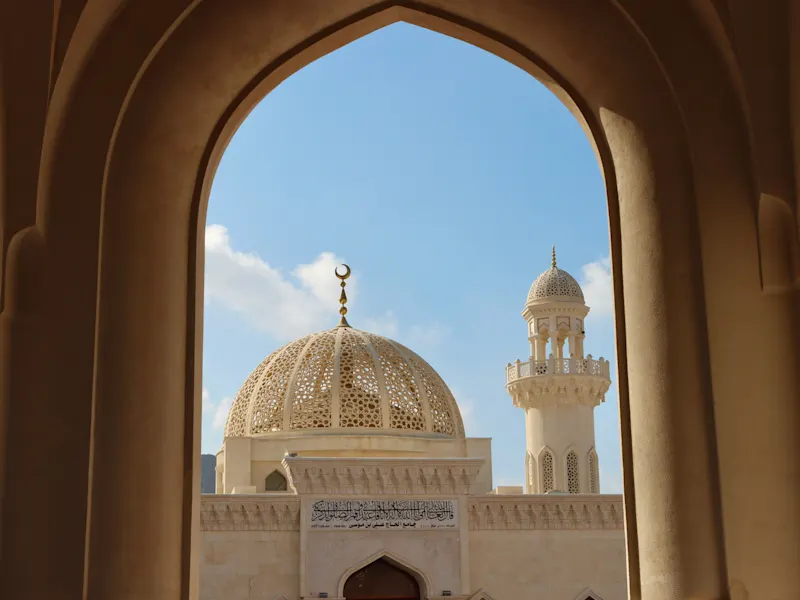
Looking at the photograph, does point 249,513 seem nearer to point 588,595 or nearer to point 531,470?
point 588,595

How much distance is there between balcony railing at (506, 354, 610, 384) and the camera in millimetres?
17656

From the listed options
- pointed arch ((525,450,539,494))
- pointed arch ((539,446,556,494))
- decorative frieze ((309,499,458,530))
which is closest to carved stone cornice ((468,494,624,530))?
decorative frieze ((309,499,458,530))

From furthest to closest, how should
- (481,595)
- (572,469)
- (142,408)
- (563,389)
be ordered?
(563,389) < (572,469) < (481,595) < (142,408)

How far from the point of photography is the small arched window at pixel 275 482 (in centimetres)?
1589

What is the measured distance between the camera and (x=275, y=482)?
1598cm

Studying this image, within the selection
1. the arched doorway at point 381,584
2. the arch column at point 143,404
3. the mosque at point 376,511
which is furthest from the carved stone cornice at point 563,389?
the arch column at point 143,404

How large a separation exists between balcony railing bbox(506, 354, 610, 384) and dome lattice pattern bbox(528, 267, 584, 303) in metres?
1.03

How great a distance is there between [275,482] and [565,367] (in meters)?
4.95

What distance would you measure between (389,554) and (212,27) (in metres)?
10.9

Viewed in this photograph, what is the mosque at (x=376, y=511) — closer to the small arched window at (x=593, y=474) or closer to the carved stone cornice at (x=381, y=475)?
the carved stone cornice at (x=381, y=475)

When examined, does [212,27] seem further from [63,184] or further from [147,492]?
[147,492]

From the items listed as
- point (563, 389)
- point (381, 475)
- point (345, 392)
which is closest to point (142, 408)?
point (381, 475)

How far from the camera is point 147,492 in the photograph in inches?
142

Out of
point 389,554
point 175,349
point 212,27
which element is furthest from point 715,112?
point 389,554
